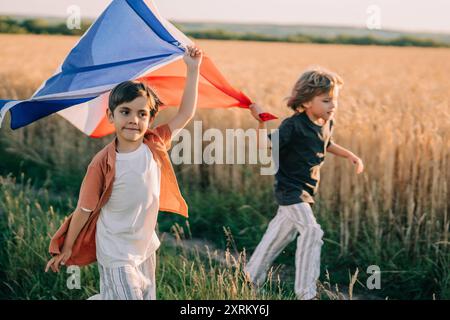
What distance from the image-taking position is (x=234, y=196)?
6.65 m

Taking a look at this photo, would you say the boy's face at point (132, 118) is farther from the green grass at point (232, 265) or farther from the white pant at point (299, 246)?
the white pant at point (299, 246)

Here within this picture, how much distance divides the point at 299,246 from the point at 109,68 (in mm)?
1544

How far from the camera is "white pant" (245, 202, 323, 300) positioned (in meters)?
4.68

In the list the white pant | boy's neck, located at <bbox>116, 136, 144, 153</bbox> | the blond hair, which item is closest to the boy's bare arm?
boy's neck, located at <bbox>116, 136, 144, 153</bbox>

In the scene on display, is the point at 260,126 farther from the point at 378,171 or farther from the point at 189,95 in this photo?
the point at 378,171

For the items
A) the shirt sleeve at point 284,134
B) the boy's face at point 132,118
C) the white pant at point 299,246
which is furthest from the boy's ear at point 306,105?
the boy's face at point 132,118

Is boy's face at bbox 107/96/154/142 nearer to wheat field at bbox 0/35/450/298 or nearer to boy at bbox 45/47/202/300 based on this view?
boy at bbox 45/47/202/300

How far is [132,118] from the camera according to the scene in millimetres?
3648

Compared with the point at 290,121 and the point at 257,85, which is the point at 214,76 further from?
the point at 257,85

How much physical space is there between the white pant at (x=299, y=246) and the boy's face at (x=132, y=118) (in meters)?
1.42

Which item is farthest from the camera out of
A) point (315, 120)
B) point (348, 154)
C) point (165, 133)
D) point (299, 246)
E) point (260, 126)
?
point (348, 154)

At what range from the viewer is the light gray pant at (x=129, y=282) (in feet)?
12.1

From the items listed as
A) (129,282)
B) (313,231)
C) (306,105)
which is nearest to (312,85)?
(306,105)

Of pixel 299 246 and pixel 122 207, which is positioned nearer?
pixel 122 207
